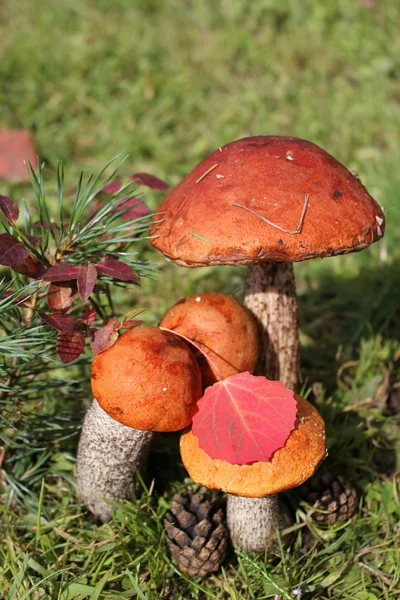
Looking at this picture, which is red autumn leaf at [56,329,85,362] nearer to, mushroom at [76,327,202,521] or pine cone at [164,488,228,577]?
mushroom at [76,327,202,521]

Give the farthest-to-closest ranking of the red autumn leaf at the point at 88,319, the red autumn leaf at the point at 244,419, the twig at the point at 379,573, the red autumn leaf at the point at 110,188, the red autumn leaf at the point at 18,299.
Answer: the red autumn leaf at the point at 110,188, the twig at the point at 379,573, the red autumn leaf at the point at 88,319, the red autumn leaf at the point at 18,299, the red autumn leaf at the point at 244,419

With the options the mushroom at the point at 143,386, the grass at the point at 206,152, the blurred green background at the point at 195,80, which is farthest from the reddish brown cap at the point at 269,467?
the blurred green background at the point at 195,80

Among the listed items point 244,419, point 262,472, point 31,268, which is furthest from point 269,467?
point 31,268

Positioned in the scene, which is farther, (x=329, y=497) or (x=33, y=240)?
(x=329, y=497)

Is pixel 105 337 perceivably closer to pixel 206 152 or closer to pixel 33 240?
pixel 33 240

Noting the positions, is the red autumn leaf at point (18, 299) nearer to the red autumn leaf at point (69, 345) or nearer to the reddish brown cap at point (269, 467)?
the red autumn leaf at point (69, 345)

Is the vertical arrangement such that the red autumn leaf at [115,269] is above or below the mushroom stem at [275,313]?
above

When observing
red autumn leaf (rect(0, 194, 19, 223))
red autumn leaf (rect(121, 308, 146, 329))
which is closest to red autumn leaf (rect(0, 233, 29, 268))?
red autumn leaf (rect(0, 194, 19, 223))
